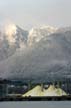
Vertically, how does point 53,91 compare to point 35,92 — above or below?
above

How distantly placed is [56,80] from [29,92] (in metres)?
26.7

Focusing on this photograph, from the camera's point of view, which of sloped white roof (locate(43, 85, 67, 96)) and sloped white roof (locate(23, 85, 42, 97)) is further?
sloped white roof (locate(23, 85, 42, 97))

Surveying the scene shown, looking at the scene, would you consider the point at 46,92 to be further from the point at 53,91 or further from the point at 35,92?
the point at 35,92

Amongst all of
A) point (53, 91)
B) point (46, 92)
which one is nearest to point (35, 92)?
point (46, 92)

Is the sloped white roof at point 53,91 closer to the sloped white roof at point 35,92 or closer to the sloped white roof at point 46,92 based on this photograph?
the sloped white roof at point 46,92

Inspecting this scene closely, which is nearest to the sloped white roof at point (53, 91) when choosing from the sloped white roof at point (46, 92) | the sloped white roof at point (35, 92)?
the sloped white roof at point (46, 92)

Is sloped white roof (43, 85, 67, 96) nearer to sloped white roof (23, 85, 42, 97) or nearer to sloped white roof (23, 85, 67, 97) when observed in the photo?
sloped white roof (23, 85, 67, 97)

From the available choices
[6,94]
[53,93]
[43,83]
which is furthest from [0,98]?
[43,83]

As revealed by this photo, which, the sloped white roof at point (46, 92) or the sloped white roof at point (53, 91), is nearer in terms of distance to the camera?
the sloped white roof at point (53, 91)

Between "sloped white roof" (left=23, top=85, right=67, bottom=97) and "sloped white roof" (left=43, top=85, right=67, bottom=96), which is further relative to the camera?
"sloped white roof" (left=23, top=85, right=67, bottom=97)

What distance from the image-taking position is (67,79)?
635 ft

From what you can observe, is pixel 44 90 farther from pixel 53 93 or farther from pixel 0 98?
pixel 0 98

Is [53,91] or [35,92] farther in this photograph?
[53,91]

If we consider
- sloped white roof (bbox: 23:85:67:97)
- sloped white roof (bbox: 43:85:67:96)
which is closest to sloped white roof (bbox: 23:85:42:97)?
sloped white roof (bbox: 23:85:67:97)
